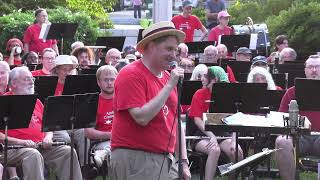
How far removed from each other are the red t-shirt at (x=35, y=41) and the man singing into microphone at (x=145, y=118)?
1094 centimetres

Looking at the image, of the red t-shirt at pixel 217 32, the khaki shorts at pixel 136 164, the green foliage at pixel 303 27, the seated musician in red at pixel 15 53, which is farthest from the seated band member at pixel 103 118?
the green foliage at pixel 303 27

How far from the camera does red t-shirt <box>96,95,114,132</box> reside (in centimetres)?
994

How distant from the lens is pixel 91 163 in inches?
393

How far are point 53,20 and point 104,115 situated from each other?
10852 millimetres

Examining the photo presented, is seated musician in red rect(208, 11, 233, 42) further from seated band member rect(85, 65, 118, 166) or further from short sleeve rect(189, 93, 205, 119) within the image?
seated band member rect(85, 65, 118, 166)

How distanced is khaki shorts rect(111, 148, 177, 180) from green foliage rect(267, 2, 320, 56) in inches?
503

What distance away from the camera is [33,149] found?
893cm

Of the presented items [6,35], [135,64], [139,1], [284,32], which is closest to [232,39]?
[284,32]

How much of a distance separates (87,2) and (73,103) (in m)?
17.7

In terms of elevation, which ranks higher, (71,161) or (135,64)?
(135,64)

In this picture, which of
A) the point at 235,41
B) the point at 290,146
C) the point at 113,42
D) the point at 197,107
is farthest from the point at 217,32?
the point at 290,146

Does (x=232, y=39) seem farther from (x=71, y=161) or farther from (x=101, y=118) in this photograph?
(x=71, y=161)

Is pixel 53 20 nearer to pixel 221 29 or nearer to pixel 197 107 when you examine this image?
pixel 221 29

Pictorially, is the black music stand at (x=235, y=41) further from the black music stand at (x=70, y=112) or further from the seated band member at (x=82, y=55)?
the black music stand at (x=70, y=112)
